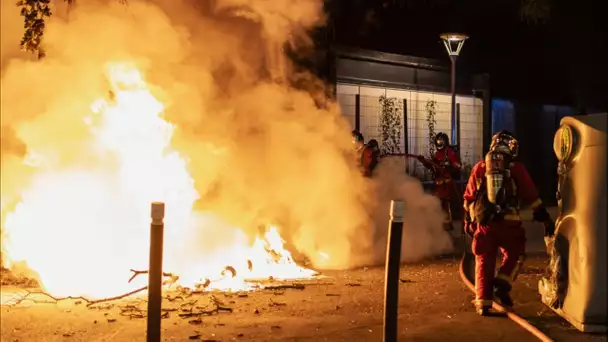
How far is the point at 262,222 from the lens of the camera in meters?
9.28

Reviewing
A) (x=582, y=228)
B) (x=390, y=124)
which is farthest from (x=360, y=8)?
(x=582, y=228)

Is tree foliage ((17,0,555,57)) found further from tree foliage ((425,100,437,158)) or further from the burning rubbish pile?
tree foliage ((425,100,437,158))

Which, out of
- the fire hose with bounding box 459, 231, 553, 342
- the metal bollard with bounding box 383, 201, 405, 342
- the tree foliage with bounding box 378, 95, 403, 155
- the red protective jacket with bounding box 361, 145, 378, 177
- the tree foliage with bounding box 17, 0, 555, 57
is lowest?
the fire hose with bounding box 459, 231, 553, 342

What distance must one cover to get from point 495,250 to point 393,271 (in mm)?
1843

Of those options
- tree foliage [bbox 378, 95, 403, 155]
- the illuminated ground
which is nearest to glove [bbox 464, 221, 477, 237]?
the illuminated ground

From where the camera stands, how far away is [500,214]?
21.6 feet

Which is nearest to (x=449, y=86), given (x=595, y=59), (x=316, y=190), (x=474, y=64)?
(x=474, y=64)

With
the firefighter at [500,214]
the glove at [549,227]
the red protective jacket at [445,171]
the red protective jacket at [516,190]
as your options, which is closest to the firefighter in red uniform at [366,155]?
the red protective jacket at [445,171]

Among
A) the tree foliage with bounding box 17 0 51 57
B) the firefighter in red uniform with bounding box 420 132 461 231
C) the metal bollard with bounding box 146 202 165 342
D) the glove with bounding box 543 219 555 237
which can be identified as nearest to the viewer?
the metal bollard with bounding box 146 202 165 342

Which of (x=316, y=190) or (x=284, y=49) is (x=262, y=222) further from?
(x=284, y=49)

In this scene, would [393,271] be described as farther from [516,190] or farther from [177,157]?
[177,157]

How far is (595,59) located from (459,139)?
3.50 m

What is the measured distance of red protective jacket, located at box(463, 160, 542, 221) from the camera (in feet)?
21.7

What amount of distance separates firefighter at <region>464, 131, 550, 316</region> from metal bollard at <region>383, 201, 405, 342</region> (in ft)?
5.22
